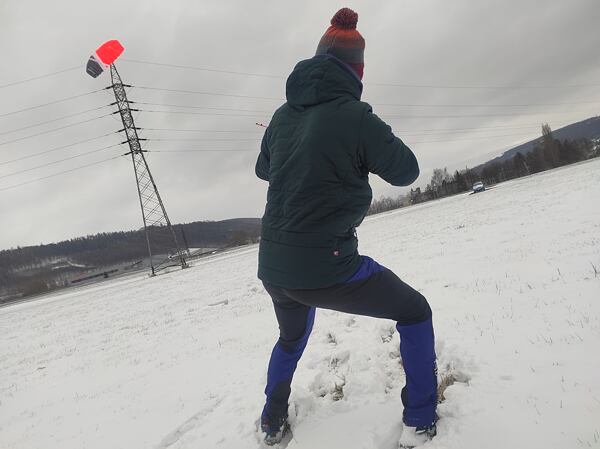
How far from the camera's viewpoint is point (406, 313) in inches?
80.4

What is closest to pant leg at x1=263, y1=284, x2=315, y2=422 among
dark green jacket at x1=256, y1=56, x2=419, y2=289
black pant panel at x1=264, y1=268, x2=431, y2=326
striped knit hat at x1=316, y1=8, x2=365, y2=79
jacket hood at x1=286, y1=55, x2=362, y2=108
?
black pant panel at x1=264, y1=268, x2=431, y2=326

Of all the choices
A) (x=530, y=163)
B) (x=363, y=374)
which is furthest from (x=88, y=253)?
(x=363, y=374)

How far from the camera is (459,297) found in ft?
15.8

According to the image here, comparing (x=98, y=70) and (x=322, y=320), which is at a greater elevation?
(x=98, y=70)

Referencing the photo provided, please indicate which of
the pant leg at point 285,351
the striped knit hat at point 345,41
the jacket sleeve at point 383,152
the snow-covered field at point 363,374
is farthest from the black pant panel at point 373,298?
the striped knit hat at point 345,41

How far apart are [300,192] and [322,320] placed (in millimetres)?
3819

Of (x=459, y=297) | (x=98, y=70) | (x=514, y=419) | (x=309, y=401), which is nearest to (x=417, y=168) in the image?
(x=514, y=419)


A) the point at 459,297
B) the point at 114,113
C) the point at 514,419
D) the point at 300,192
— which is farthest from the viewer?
the point at 114,113

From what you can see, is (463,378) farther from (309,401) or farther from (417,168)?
(417,168)

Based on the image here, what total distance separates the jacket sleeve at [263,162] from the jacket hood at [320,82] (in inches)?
16.3

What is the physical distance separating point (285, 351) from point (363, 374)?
1177 mm

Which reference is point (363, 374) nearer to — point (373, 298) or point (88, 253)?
point (373, 298)

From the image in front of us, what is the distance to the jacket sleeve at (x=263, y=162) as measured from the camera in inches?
95.5

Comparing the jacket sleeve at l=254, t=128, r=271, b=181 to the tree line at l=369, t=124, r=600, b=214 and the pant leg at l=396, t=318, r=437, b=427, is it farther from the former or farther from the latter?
the tree line at l=369, t=124, r=600, b=214
